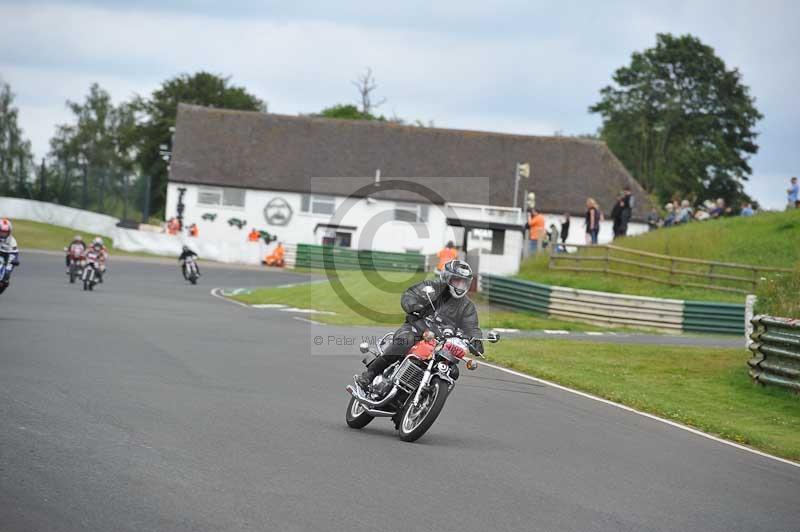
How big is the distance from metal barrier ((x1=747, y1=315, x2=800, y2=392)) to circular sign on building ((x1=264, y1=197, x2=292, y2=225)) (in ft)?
176

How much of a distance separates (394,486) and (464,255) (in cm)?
2821

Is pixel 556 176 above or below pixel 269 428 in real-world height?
above

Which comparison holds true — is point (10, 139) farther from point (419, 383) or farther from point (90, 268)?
point (419, 383)

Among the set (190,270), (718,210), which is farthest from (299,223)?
(718,210)

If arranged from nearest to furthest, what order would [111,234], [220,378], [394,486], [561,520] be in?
[561,520] → [394,486] → [220,378] → [111,234]

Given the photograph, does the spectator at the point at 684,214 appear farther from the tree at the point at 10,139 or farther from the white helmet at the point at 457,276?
the tree at the point at 10,139

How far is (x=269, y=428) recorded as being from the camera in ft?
35.6

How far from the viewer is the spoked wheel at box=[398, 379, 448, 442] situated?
10.6m

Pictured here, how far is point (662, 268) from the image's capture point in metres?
34.8

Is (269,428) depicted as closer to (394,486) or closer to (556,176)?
(394,486)

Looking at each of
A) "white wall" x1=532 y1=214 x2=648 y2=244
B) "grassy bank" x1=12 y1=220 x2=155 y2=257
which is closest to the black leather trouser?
"grassy bank" x1=12 y1=220 x2=155 y2=257

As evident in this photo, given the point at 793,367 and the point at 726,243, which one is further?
the point at 726,243

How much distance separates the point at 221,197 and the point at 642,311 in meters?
43.9

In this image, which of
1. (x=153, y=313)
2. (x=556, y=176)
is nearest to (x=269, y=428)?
(x=153, y=313)
